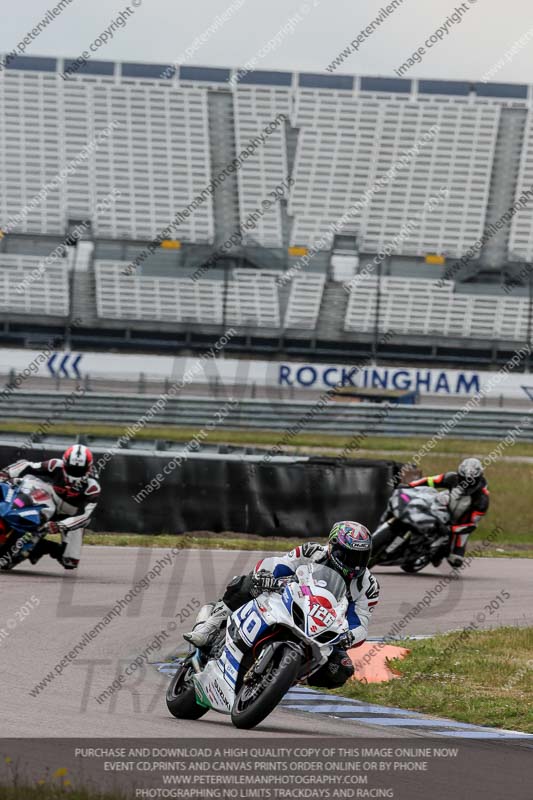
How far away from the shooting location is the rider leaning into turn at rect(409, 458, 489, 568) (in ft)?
52.5

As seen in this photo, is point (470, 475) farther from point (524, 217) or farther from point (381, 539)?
point (524, 217)

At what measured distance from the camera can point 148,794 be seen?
5.12 metres

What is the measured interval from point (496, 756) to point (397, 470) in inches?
480

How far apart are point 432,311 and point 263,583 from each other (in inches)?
1801

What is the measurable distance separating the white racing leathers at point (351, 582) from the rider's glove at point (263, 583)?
41 millimetres

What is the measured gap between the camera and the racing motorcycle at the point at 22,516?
43.8 feet

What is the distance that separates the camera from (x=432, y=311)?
2050 inches

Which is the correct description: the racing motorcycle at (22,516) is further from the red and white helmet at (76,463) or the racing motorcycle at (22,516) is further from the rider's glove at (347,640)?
the rider's glove at (347,640)

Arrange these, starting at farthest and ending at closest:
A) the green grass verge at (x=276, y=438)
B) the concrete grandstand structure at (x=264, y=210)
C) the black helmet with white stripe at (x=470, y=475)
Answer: the concrete grandstand structure at (x=264, y=210), the green grass verge at (x=276, y=438), the black helmet with white stripe at (x=470, y=475)

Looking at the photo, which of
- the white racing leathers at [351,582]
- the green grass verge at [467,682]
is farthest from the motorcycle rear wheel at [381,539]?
the white racing leathers at [351,582]

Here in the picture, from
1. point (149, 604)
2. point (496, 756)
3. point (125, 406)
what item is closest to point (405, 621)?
point (149, 604)

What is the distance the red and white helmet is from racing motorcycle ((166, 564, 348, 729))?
6.95 metres

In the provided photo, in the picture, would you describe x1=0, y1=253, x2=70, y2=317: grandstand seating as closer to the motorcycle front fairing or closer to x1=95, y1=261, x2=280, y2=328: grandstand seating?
x1=95, y1=261, x2=280, y2=328: grandstand seating

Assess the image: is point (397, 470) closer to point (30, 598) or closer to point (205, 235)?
point (30, 598)
